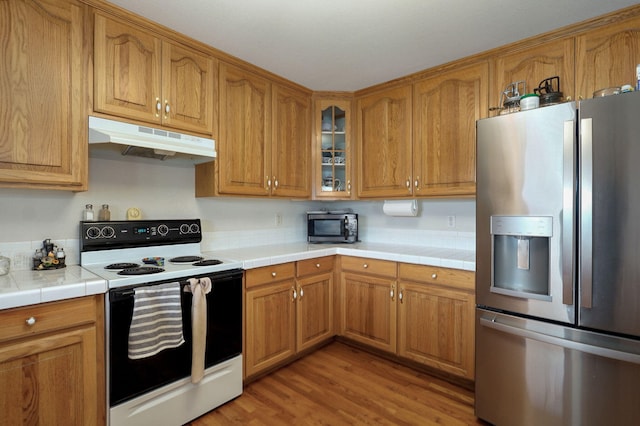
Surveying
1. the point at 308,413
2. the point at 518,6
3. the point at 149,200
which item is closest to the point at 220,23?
the point at 149,200

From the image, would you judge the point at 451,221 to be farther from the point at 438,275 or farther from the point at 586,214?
the point at 586,214

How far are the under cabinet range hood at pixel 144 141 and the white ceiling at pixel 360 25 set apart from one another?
2.12 ft

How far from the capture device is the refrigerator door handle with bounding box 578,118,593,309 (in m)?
1.45

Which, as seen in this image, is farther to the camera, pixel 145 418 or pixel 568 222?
pixel 145 418

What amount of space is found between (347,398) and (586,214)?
1.69 metres

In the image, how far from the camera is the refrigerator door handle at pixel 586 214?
57.2 inches

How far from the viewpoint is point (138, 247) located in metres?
2.10

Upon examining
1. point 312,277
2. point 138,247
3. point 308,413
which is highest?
point 138,247

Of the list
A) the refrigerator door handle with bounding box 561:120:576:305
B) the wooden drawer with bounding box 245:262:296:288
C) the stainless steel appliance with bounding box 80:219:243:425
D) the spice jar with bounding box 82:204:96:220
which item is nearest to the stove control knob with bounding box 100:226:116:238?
the stainless steel appliance with bounding box 80:219:243:425

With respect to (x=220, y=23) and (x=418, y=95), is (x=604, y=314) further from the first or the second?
(x=220, y=23)

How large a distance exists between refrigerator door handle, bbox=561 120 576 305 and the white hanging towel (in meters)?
1.81

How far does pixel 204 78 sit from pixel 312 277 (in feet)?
5.45

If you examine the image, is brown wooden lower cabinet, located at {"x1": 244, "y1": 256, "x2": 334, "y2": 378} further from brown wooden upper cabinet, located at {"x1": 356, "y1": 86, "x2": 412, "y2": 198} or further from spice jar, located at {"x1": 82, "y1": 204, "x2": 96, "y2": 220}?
spice jar, located at {"x1": 82, "y1": 204, "x2": 96, "y2": 220}

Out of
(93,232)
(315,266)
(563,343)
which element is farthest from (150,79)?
(563,343)
